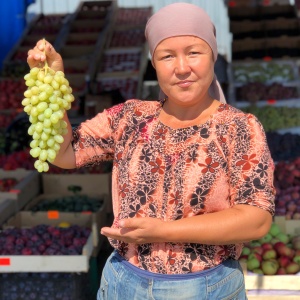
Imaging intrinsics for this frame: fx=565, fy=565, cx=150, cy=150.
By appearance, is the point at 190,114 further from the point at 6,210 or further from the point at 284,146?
the point at 284,146

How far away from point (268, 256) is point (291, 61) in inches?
177

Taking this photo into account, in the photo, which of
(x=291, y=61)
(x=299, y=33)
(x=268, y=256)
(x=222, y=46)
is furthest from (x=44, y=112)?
(x=222, y=46)

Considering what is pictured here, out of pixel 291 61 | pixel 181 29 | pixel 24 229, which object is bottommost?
pixel 24 229

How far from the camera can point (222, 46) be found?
10.8m

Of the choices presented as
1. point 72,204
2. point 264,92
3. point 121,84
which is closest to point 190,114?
point 72,204

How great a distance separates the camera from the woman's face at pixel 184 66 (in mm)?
1569

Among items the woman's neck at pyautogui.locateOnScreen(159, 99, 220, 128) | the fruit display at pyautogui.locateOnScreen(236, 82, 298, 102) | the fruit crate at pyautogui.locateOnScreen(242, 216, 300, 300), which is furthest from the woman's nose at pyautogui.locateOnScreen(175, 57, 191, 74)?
the fruit display at pyautogui.locateOnScreen(236, 82, 298, 102)

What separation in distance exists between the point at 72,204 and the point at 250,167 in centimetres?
282

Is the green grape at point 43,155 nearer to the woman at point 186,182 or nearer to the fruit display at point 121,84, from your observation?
the woman at point 186,182

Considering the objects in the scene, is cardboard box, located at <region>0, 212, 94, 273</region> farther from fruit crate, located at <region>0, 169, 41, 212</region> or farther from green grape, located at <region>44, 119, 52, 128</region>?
green grape, located at <region>44, 119, 52, 128</region>

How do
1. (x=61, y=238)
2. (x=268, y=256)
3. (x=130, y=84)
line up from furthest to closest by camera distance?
(x=130, y=84)
(x=61, y=238)
(x=268, y=256)

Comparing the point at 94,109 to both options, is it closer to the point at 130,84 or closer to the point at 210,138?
the point at 130,84

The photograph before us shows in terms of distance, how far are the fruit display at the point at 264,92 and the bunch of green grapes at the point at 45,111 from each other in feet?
15.4

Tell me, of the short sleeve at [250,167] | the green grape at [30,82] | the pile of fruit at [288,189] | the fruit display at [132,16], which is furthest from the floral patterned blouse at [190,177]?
the fruit display at [132,16]
